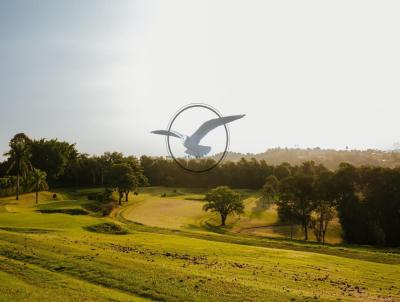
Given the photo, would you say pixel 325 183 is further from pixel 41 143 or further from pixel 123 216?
pixel 41 143

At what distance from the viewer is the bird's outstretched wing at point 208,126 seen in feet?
77.7

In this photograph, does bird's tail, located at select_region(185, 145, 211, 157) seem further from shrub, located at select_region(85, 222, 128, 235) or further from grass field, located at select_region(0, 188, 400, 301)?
shrub, located at select_region(85, 222, 128, 235)

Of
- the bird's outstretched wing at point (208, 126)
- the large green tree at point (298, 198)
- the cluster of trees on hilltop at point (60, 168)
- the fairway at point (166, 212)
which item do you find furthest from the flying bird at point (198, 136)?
the cluster of trees on hilltop at point (60, 168)

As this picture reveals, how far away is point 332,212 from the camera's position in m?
75.6

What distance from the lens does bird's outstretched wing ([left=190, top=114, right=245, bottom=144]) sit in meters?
23.7

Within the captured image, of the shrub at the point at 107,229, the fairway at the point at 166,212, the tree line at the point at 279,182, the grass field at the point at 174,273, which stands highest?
the tree line at the point at 279,182

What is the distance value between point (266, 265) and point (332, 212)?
152ft

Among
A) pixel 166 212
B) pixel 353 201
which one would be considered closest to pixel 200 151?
pixel 353 201

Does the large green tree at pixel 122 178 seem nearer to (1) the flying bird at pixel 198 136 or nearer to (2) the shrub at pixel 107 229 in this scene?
(2) the shrub at pixel 107 229

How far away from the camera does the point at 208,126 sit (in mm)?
24234

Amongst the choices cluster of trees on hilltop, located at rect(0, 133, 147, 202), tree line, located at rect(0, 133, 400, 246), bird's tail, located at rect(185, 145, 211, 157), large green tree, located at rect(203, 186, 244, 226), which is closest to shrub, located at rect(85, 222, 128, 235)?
tree line, located at rect(0, 133, 400, 246)

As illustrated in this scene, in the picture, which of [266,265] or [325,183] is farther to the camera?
[325,183]

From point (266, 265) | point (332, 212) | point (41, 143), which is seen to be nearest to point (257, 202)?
point (332, 212)

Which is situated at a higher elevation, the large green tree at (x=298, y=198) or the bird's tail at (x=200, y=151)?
the bird's tail at (x=200, y=151)
